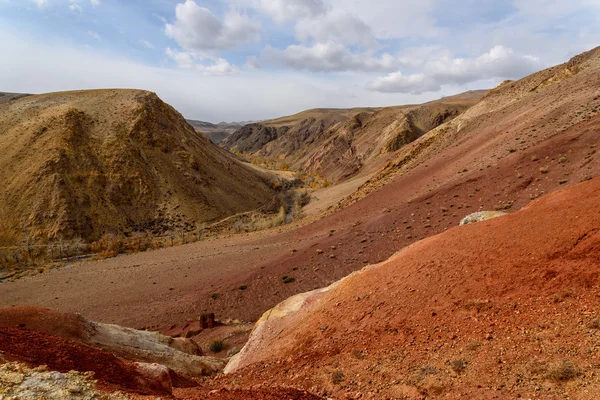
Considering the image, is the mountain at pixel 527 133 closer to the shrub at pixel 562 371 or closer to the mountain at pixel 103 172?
the shrub at pixel 562 371

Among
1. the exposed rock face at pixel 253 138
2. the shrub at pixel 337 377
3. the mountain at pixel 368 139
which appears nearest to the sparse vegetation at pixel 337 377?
the shrub at pixel 337 377

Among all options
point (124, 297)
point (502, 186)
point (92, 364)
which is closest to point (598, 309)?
point (92, 364)

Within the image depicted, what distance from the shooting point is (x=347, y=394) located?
18.7ft

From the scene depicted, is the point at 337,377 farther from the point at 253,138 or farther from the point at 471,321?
the point at 253,138

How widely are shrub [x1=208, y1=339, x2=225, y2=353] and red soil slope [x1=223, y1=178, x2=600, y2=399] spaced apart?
465 cm

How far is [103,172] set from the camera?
164 feet

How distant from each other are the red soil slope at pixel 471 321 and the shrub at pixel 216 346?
4.65 meters

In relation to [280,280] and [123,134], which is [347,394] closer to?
[280,280]

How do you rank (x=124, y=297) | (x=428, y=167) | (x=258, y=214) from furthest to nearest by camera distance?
(x=258, y=214) → (x=428, y=167) → (x=124, y=297)

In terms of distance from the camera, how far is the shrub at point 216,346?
14.1 metres

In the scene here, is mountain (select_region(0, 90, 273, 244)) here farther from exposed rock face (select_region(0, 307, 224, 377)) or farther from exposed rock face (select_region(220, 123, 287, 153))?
exposed rock face (select_region(220, 123, 287, 153))

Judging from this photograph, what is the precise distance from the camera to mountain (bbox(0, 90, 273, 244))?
1704 inches

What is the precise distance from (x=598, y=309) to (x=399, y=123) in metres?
79.1

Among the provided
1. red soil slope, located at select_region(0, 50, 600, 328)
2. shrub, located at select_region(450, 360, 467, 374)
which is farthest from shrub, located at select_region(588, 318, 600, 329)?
red soil slope, located at select_region(0, 50, 600, 328)
